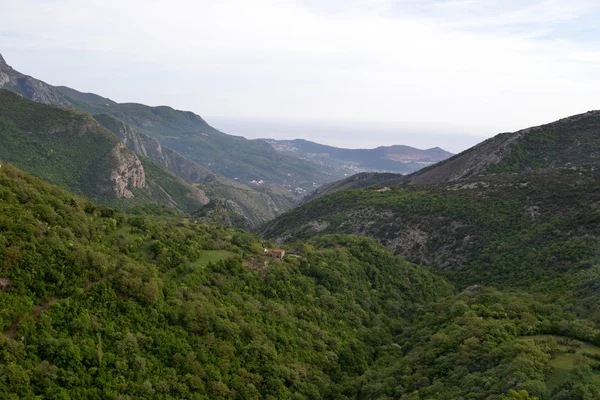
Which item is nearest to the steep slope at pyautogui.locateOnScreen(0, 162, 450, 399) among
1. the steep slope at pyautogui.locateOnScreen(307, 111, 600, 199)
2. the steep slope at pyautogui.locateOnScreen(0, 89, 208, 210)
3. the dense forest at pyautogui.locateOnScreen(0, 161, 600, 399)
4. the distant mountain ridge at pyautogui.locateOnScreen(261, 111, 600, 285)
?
the dense forest at pyautogui.locateOnScreen(0, 161, 600, 399)

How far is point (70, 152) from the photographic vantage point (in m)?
108

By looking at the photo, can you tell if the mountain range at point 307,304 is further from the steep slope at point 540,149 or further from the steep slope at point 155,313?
the steep slope at point 540,149

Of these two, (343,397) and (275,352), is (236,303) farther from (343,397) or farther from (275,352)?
(343,397)

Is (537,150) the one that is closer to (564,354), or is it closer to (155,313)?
(564,354)

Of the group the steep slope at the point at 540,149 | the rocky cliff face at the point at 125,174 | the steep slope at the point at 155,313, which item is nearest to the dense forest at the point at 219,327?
the steep slope at the point at 155,313

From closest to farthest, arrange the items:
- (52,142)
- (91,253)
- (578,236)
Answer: (91,253), (578,236), (52,142)

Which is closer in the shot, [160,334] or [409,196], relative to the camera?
[160,334]

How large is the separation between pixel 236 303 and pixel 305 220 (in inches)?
2236

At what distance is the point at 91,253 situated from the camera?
23.5 metres

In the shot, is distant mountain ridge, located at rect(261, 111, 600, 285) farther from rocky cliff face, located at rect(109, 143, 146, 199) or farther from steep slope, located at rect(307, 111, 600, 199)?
rocky cliff face, located at rect(109, 143, 146, 199)

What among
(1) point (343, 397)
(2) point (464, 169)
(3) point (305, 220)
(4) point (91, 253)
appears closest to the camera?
(4) point (91, 253)

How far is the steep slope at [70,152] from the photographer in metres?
97.7

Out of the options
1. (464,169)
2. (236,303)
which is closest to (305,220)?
(464,169)

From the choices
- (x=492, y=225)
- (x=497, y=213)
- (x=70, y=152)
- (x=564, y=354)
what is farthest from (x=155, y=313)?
(x=70, y=152)
